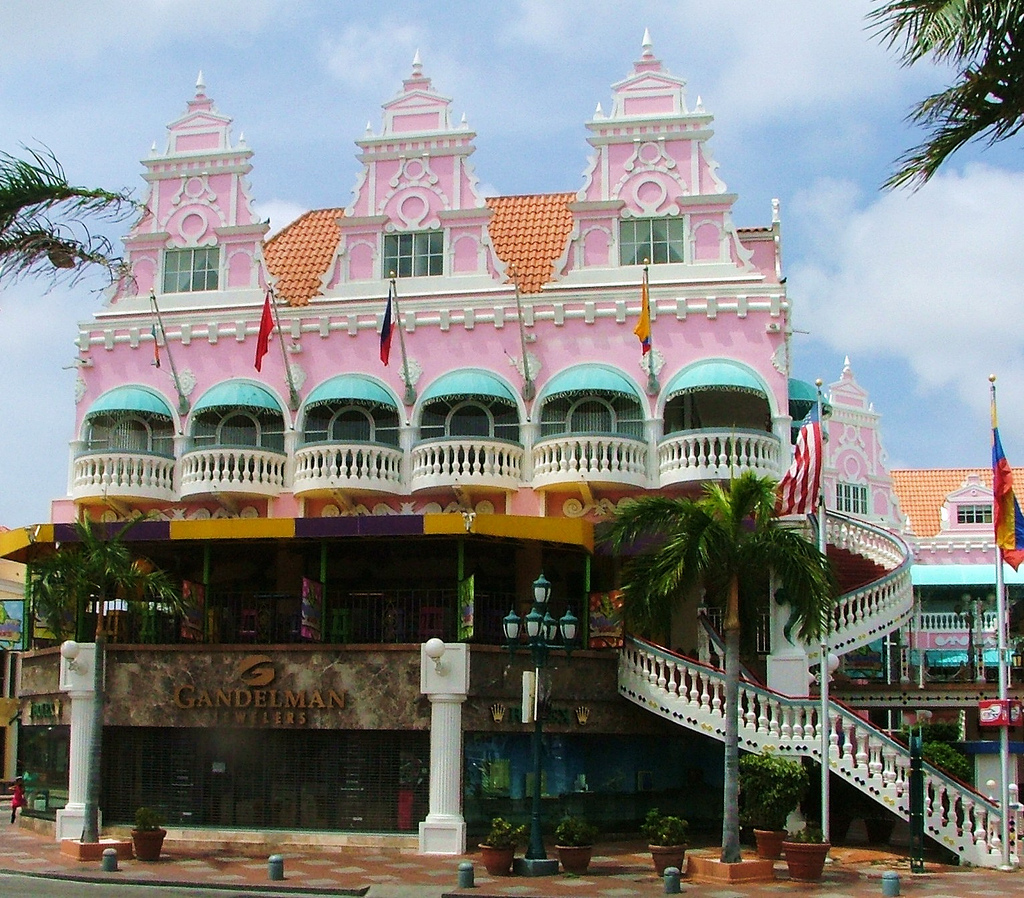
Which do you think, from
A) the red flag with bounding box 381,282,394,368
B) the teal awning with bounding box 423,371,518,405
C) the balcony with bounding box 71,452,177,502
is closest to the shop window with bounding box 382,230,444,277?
the red flag with bounding box 381,282,394,368

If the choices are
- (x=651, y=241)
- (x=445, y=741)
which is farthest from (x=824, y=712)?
(x=651, y=241)

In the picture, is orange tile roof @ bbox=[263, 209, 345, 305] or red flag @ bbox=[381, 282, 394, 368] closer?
red flag @ bbox=[381, 282, 394, 368]

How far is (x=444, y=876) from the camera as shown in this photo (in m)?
26.5

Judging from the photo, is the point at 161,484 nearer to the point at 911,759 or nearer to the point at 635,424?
the point at 635,424

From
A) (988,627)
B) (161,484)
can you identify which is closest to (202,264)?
(161,484)

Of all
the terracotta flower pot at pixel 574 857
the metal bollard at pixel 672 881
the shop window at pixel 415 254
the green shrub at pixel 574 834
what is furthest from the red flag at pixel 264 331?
the metal bollard at pixel 672 881

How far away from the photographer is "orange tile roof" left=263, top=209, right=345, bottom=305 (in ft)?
127

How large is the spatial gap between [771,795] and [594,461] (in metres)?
9.44

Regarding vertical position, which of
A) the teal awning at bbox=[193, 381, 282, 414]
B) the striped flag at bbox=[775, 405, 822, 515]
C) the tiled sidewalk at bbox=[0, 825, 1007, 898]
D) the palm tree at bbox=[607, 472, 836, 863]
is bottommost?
the tiled sidewalk at bbox=[0, 825, 1007, 898]

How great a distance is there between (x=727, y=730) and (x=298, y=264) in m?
18.8

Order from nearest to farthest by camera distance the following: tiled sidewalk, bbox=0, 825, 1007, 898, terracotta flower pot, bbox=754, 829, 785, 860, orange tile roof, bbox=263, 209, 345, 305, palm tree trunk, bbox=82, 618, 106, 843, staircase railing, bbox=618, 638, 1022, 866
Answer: tiled sidewalk, bbox=0, 825, 1007, 898 → terracotta flower pot, bbox=754, 829, 785, 860 → staircase railing, bbox=618, 638, 1022, 866 → palm tree trunk, bbox=82, 618, 106, 843 → orange tile roof, bbox=263, 209, 345, 305

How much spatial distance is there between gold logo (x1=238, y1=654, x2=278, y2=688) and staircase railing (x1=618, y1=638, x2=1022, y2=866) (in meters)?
7.60

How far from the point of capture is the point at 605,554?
3422 centimetres

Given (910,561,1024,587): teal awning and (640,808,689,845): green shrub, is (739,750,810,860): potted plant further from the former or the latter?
(910,561,1024,587): teal awning
